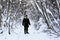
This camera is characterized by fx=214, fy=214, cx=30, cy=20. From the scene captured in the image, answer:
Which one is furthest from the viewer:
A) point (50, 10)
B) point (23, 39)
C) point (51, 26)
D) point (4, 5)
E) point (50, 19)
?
point (4, 5)

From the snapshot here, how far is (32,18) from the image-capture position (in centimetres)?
2794

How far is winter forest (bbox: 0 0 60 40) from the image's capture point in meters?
19.0

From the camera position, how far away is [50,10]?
25.5m

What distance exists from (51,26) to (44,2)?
643 cm

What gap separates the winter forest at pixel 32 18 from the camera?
1903 cm

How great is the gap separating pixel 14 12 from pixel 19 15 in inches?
31.9

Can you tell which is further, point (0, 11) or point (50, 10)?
point (0, 11)

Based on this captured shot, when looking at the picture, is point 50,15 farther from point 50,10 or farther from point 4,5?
point 4,5

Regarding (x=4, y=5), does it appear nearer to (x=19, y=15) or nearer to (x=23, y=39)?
(x=19, y=15)

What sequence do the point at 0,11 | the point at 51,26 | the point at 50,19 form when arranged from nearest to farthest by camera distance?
the point at 51,26, the point at 50,19, the point at 0,11

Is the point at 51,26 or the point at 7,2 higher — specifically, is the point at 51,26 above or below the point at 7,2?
below

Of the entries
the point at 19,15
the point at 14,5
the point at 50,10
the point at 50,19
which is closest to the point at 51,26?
the point at 50,19

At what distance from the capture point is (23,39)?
52.0 feet

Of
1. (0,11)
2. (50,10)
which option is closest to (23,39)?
(50,10)
